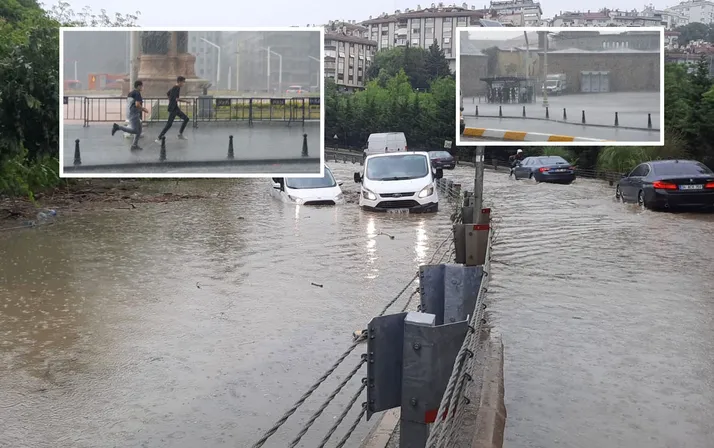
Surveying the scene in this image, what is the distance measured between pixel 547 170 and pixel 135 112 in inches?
1015

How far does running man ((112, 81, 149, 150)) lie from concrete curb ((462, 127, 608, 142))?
421 cm

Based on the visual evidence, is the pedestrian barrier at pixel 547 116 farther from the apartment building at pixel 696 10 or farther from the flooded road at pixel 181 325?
the apartment building at pixel 696 10

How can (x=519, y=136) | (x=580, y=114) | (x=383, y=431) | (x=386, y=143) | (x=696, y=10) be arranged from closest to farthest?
(x=383, y=431) < (x=580, y=114) < (x=519, y=136) < (x=386, y=143) < (x=696, y=10)

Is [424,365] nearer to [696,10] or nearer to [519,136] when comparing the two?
[519,136]

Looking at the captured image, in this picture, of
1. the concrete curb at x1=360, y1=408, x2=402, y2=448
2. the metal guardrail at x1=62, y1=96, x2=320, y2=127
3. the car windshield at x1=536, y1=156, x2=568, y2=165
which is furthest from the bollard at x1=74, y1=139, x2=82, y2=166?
the car windshield at x1=536, y1=156, x2=568, y2=165

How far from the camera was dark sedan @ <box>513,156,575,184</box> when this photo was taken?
31047 millimetres

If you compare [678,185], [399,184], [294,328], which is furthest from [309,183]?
[294,328]

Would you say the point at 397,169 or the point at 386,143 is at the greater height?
the point at 386,143

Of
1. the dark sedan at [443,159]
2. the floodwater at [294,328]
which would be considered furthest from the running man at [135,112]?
the dark sedan at [443,159]

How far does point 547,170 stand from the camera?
102 ft

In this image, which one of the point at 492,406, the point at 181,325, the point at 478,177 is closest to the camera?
the point at 492,406

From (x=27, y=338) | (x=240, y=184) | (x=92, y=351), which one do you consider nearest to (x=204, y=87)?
(x=92, y=351)

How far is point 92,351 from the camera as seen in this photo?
7.87 m

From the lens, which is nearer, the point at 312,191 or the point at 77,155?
the point at 77,155
